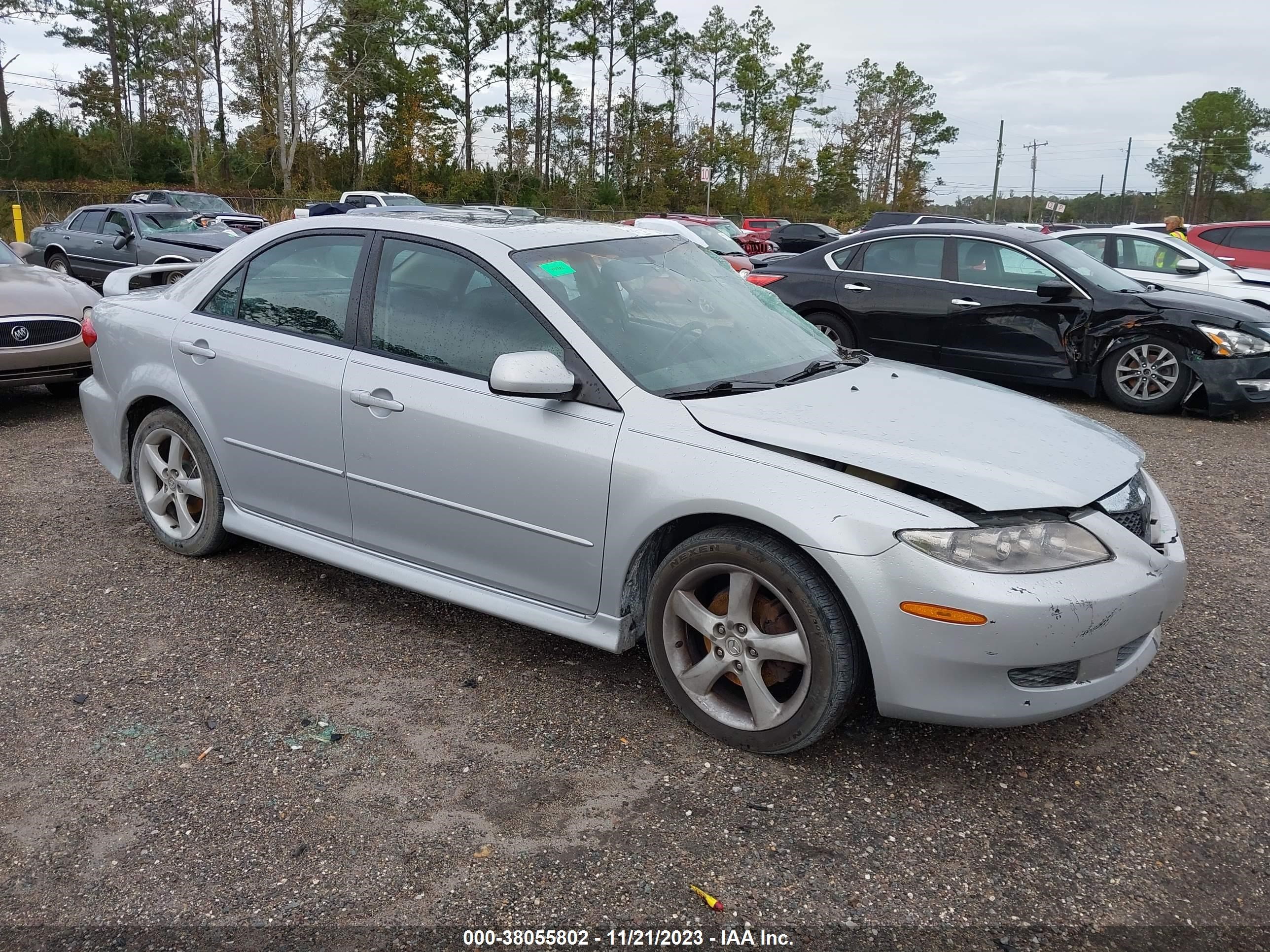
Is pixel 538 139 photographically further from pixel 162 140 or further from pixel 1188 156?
pixel 1188 156

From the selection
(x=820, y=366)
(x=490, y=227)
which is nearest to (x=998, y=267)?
(x=820, y=366)

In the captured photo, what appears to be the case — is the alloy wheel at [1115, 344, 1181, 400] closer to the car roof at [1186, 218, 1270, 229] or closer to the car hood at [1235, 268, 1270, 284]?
the car hood at [1235, 268, 1270, 284]

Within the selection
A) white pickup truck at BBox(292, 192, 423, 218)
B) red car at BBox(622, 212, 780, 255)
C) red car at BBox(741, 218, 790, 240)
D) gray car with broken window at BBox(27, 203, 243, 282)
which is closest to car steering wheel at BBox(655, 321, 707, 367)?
gray car with broken window at BBox(27, 203, 243, 282)

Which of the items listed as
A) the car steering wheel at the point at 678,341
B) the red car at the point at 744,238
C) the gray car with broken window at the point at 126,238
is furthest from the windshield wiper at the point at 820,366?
the red car at the point at 744,238

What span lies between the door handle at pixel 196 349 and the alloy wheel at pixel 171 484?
16.2 inches

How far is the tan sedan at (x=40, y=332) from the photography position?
714 cm

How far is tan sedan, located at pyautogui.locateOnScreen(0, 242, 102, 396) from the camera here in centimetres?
714

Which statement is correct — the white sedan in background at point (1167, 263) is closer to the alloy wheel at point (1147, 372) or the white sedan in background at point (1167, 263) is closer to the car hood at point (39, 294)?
the alloy wheel at point (1147, 372)

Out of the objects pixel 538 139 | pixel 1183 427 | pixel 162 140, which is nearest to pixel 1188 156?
pixel 538 139

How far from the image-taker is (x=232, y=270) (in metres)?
4.26

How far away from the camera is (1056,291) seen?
320 inches

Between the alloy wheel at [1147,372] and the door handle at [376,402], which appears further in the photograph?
the alloy wheel at [1147,372]

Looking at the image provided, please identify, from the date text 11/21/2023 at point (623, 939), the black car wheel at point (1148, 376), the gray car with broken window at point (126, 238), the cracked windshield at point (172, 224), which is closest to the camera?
the date text 11/21/2023 at point (623, 939)

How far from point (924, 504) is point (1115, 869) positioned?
1071mm
